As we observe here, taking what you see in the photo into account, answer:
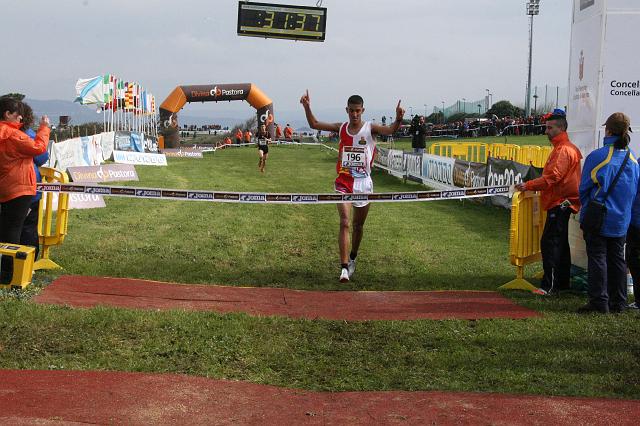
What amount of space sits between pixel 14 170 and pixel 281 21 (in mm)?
18261

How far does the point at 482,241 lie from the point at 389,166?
17.0 meters

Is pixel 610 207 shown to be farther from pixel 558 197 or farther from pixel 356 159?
pixel 356 159

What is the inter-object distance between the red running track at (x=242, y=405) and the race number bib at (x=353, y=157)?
4.75 meters

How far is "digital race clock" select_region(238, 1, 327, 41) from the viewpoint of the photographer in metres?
24.5

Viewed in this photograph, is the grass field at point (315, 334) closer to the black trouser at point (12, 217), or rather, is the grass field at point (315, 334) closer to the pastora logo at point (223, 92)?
the black trouser at point (12, 217)

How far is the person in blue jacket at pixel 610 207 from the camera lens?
7438mm

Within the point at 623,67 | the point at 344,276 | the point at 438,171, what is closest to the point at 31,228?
the point at 344,276

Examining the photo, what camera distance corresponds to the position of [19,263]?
24.6 feet

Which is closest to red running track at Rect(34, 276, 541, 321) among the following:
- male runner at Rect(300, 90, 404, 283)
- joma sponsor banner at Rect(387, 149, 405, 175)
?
male runner at Rect(300, 90, 404, 283)

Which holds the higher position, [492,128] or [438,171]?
[492,128]

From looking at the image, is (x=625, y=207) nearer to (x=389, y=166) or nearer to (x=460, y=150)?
(x=460, y=150)

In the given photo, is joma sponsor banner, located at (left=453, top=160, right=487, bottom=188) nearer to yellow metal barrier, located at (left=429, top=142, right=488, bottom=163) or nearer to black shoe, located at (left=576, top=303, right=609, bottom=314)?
yellow metal barrier, located at (left=429, top=142, right=488, bottom=163)

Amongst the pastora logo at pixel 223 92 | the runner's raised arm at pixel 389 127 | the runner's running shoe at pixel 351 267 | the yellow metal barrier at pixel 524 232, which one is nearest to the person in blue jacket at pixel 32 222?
the runner's running shoe at pixel 351 267

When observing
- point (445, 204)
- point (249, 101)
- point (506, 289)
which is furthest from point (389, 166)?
point (249, 101)
